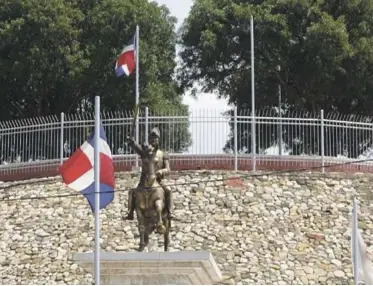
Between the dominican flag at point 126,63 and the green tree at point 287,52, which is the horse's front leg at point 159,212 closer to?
the dominican flag at point 126,63

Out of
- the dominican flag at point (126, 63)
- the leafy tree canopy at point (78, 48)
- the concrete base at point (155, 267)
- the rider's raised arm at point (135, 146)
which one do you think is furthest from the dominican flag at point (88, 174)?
the leafy tree canopy at point (78, 48)

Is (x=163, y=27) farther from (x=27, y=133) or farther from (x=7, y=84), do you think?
(x=27, y=133)

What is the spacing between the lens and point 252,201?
24.5 meters

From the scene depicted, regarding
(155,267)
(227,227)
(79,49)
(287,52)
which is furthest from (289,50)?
(155,267)

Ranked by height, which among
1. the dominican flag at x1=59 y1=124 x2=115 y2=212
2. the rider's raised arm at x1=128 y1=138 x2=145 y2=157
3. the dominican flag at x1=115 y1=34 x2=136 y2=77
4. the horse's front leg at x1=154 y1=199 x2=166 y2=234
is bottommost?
the horse's front leg at x1=154 y1=199 x2=166 y2=234

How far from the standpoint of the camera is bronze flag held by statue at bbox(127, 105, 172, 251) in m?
17.3

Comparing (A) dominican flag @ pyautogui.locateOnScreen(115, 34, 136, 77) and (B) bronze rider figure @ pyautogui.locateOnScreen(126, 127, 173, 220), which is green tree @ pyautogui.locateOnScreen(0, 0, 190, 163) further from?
(B) bronze rider figure @ pyautogui.locateOnScreen(126, 127, 173, 220)

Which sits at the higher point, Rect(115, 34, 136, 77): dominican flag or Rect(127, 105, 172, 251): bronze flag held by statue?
Rect(115, 34, 136, 77): dominican flag

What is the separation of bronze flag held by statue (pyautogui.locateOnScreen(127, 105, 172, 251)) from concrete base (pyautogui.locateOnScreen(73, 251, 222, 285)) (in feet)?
2.75

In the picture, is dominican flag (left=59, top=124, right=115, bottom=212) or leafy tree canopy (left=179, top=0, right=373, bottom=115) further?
leafy tree canopy (left=179, top=0, right=373, bottom=115)

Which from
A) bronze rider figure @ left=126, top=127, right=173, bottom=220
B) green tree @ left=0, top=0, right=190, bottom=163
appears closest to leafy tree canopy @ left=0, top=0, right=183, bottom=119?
green tree @ left=0, top=0, right=190, bottom=163

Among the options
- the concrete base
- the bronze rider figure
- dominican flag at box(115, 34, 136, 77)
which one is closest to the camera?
the concrete base

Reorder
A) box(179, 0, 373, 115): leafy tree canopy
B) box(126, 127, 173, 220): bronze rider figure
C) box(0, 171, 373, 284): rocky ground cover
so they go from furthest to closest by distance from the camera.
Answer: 1. box(179, 0, 373, 115): leafy tree canopy
2. box(0, 171, 373, 284): rocky ground cover
3. box(126, 127, 173, 220): bronze rider figure

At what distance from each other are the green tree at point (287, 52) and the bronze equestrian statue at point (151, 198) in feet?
51.6
